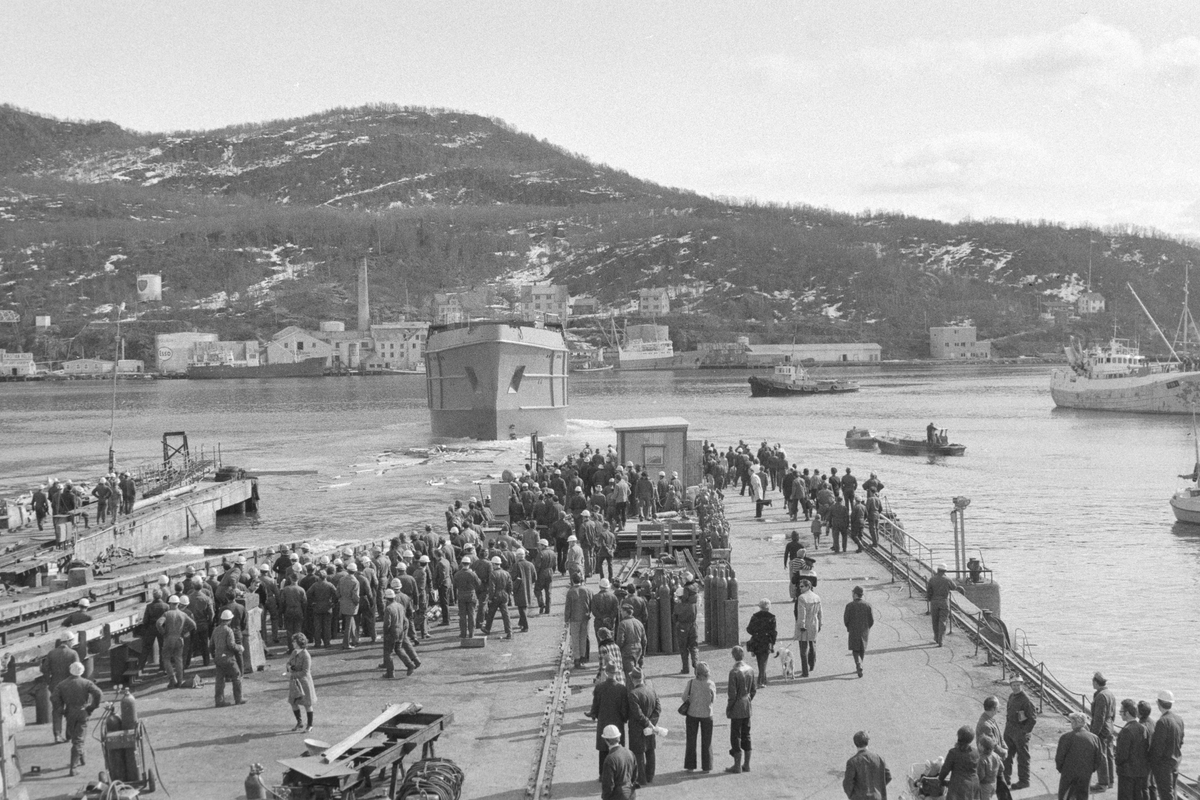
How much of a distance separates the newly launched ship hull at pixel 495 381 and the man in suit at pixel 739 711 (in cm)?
4315

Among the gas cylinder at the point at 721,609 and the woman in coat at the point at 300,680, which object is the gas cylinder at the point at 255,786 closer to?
the woman in coat at the point at 300,680

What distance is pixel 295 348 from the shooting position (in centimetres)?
19350

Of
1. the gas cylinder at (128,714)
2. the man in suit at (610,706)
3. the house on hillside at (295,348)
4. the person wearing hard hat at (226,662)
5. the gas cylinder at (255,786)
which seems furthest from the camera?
the house on hillside at (295,348)

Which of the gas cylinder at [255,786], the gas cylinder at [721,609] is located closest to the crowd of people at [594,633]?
the gas cylinder at [721,609]

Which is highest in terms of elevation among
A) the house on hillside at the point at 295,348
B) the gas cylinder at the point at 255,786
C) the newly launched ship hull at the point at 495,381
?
the house on hillside at the point at 295,348

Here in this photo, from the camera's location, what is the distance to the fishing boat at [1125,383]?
8088 cm

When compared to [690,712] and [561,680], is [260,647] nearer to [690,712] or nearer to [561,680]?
[561,680]

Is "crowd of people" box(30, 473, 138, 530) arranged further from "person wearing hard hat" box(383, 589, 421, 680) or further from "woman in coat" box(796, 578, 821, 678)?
"woman in coat" box(796, 578, 821, 678)

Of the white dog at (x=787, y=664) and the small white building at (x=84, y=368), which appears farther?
the small white building at (x=84, y=368)

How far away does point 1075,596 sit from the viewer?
2242 centimetres

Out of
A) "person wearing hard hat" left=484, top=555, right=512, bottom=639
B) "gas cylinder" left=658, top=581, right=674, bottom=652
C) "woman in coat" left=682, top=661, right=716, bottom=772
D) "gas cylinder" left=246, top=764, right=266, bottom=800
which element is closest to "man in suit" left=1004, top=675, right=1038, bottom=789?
"woman in coat" left=682, top=661, right=716, bottom=772

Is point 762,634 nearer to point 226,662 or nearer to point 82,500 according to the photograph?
point 226,662

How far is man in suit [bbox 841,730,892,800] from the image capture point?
818cm

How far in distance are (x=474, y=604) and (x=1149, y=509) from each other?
28115 millimetres
